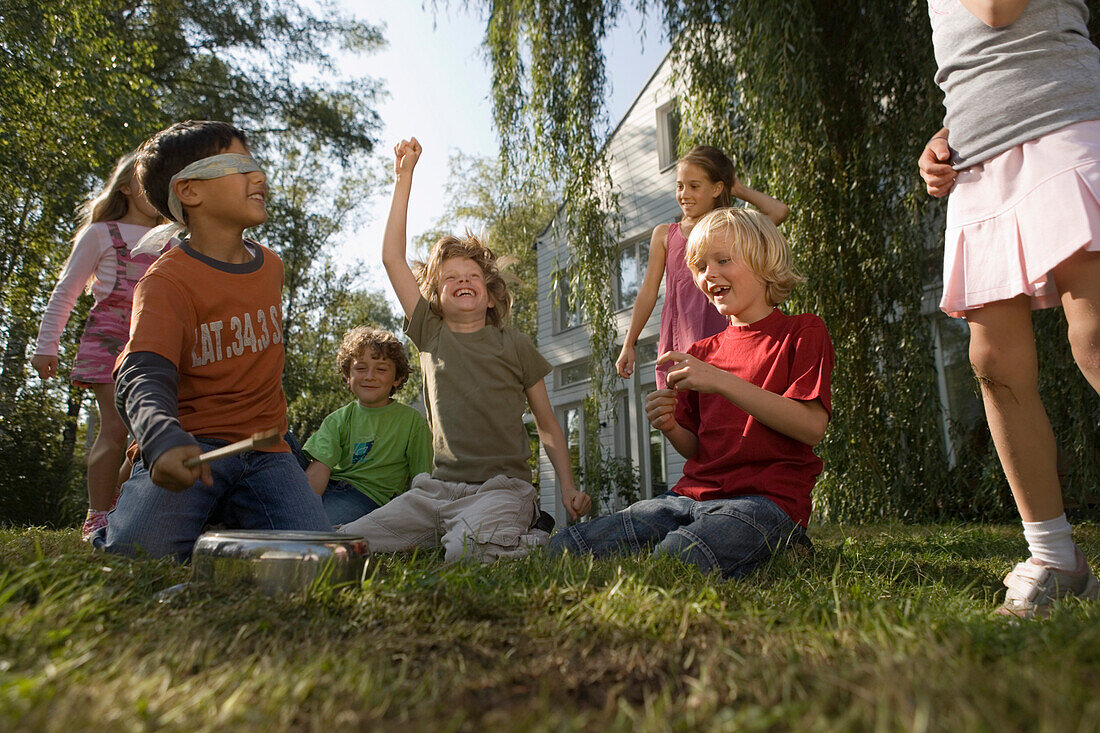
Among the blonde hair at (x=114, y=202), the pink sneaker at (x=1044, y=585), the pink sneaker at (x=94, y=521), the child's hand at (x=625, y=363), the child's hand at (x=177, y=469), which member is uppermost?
the blonde hair at (x=114, y=202)

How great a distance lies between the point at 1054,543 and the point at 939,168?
3.37ft

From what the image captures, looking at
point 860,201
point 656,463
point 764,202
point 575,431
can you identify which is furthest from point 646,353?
point 764,202

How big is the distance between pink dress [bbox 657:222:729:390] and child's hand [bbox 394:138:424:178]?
127cm

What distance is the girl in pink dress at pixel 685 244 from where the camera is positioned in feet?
13.5

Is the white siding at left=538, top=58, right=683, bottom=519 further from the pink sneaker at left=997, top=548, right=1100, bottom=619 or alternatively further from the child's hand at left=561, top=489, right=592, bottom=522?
the pink sneaker at left=997, top=548, right=1100, bottom=619

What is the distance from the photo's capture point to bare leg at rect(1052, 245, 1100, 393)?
2055 mm

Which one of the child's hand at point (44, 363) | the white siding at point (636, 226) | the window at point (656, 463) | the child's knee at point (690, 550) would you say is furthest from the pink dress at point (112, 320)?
the window at point (656, 463)

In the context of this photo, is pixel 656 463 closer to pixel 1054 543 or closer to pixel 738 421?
pixel 738 421

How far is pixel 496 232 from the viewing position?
79.7 feet

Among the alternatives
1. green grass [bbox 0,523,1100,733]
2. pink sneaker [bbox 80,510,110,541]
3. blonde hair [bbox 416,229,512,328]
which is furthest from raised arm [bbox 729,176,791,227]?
pink sneaker [bbox 80,510,110,541]

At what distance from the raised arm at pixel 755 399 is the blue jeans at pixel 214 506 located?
1.24 metres

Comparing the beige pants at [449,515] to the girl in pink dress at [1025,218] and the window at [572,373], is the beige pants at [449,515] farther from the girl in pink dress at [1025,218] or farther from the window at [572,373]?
the window at [572,373]

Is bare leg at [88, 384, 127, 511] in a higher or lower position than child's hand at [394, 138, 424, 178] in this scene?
lower

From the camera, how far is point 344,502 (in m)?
4.28
